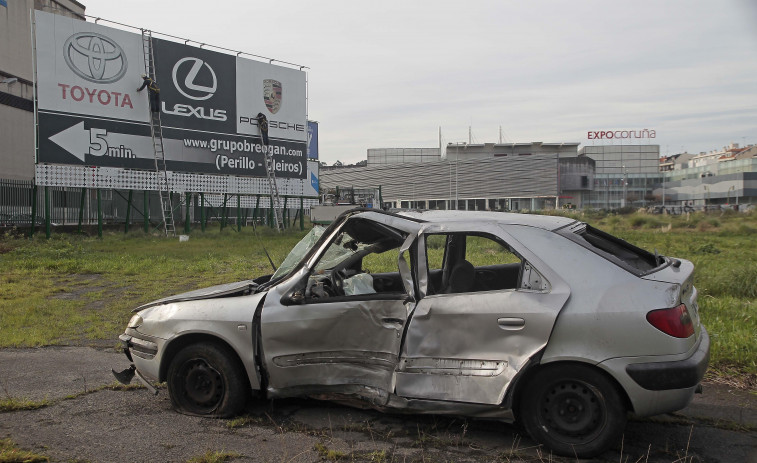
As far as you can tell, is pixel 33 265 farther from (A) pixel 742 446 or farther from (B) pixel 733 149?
(B) pixel 733 149

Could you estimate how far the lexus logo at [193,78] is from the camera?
2652 centimetres

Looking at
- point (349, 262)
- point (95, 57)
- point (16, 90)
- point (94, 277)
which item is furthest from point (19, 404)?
point (16, 90)

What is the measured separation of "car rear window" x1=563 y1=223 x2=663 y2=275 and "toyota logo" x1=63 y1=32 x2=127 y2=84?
24.1 m

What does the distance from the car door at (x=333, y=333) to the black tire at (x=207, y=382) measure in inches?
10.2

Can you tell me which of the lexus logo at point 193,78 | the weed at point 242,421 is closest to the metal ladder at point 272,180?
the lexus logo at point 193,78

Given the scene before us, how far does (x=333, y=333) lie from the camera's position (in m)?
4.34

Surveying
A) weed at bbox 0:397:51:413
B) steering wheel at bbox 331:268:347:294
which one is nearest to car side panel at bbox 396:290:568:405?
steering wheel at bbox 331:268:347:294

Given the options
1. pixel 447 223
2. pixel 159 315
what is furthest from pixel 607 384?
pixel 159 315

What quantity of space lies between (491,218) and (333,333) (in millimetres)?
1451

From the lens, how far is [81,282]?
1273 centimetres

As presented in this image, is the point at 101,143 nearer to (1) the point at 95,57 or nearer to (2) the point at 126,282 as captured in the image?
(1) the point at 95,57

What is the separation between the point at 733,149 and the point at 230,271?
158 m

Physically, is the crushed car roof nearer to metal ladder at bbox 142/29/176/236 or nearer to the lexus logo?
metal ladder at bbox 142/29/176/236

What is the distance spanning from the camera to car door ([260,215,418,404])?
4215mm
